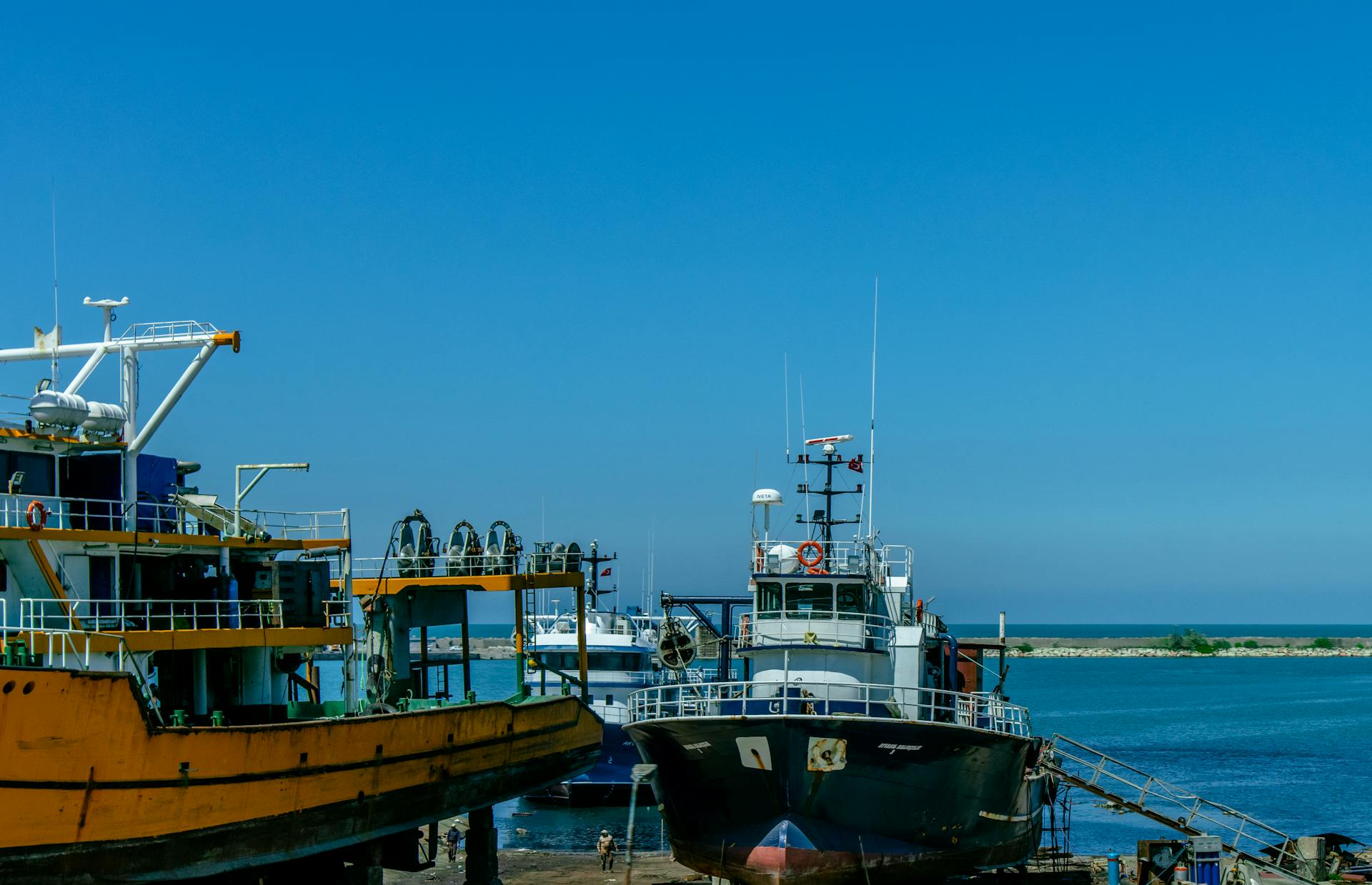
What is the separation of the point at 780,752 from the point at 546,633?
26.8 meters

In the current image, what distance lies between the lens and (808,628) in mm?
28906

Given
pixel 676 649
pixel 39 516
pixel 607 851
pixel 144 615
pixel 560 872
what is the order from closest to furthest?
pixel 39 516 < pixel 144 615 < pixel 607 851 < pixel 560 872 < pixel 676 649

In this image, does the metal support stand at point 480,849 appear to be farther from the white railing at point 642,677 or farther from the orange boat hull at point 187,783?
the white railing at point 642,677

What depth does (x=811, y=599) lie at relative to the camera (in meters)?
29.3

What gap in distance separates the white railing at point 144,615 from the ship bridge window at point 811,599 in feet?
30.0

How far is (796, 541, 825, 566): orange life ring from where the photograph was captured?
97.0ft

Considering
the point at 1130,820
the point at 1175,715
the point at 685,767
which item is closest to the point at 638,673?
the point at 1130,820

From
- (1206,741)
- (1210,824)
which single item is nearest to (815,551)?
(1210,824)

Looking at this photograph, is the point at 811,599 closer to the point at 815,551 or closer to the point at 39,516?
the point at 815,551

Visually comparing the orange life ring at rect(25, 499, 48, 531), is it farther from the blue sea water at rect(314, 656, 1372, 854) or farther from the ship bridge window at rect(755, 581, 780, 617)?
the blue sea water at rect(314, 656, 1372, 854)

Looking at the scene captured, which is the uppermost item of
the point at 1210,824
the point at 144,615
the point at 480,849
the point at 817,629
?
the point at 144,615

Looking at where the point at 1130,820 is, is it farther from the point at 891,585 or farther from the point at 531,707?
the point at 531,707

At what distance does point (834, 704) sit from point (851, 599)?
381 cm

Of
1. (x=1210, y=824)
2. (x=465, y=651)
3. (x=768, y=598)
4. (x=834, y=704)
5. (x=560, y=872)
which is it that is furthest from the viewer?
(x=1210, y=824)
